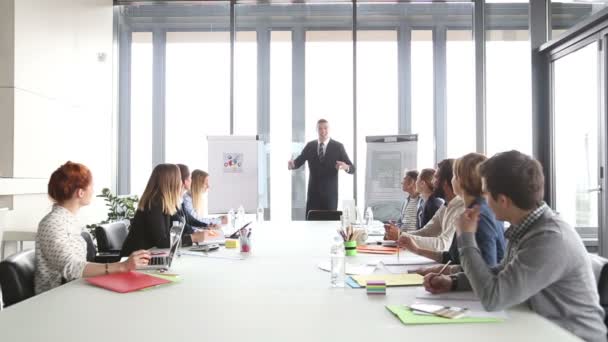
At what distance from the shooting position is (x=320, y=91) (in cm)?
775

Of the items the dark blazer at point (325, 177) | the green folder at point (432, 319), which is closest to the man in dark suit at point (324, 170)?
the dark blazer at point (325, 177)

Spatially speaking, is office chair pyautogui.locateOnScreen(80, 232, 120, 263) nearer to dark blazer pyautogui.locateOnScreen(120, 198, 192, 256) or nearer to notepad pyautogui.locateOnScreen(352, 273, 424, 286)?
dark blazer pyautogui.locateOnScreen(120, 198, 192, 256)

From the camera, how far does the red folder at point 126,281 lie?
6.71 feet

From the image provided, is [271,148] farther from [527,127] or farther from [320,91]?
[527,127]

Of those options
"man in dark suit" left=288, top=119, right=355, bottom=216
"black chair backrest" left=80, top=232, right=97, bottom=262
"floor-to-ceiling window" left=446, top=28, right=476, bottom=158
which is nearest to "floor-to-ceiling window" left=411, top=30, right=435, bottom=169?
"floor-to-ceiling window" left=446, top=28, right=476, bottom=158

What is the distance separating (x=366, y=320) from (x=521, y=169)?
745 millimetres

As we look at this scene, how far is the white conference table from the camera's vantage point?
147 cm

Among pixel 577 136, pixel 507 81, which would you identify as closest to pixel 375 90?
pixel 507 81

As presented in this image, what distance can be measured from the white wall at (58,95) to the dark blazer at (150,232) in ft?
8.13

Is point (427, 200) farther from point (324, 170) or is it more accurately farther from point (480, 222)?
point (324, 170)

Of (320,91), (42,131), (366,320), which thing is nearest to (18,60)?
(42,131)

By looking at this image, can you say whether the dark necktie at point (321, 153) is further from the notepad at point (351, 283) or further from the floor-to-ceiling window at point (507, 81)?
the notepad at point (351, 283)

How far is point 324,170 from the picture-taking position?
696 cm

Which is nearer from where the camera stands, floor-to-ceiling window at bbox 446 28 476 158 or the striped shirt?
the striped shirt
